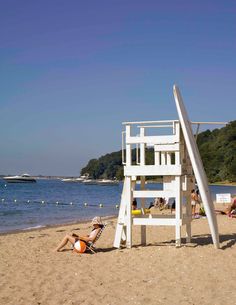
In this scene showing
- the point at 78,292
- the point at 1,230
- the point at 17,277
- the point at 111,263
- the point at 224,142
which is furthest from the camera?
the point at 224,142

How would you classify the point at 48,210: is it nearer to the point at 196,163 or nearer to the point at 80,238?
the point at 80,238

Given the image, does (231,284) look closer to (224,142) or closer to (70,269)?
(70,269)

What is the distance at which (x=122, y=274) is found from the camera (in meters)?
9.10

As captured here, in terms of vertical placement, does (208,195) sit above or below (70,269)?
above

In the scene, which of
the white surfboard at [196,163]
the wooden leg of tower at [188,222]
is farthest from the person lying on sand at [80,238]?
the white surfboard at [196,163]

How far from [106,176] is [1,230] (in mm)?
168543

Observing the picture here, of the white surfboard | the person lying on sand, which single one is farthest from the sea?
the white surfboard

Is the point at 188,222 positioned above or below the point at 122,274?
above

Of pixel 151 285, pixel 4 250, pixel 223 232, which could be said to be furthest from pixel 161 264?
pixel 223 232

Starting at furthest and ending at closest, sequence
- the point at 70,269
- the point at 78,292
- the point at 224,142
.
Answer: the point at 224,142 < the point at 70,269 < the point at 78,292

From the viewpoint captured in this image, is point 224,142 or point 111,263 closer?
point 111,263

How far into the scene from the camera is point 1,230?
69.5ft

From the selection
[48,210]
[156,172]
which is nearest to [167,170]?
[156,172]

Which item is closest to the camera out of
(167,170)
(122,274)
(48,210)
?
(122,274)
